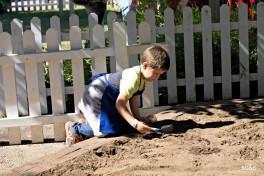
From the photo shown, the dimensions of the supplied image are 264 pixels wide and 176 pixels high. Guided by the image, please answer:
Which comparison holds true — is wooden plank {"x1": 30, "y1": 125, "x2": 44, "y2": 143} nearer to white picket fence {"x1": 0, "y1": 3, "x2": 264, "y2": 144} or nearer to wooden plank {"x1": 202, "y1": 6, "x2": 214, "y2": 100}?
white picket fence {"x1": 0, "y1": 3, "x2": 264, "y2": 144}

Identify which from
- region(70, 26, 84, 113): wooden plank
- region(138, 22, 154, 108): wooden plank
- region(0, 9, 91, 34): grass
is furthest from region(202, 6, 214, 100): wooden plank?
region(0, 9, 91, 34): grass

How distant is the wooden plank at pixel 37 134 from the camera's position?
19.9 ft

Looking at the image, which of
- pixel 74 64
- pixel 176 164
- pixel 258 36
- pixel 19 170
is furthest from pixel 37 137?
pixel 258 36

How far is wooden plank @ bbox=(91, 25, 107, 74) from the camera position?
5.94 m

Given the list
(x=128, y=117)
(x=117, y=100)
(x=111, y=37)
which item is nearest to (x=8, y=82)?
(x=111, y=37)

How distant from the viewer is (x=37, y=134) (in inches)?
239

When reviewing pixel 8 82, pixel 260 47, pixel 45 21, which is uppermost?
pixel 45 21

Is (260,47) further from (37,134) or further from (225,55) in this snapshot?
(37,134)

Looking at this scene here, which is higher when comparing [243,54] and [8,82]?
[243,54]

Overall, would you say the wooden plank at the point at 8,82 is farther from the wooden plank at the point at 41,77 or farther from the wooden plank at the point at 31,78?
the wooden plank at the point at 41,77

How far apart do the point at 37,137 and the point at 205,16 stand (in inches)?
89.9

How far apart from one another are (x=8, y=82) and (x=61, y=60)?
59cm

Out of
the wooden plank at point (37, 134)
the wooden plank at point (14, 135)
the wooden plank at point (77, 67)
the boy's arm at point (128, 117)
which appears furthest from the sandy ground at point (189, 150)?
the wooden plank at point (14, 135)

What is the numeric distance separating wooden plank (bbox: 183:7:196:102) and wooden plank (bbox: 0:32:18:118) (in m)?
1.94
